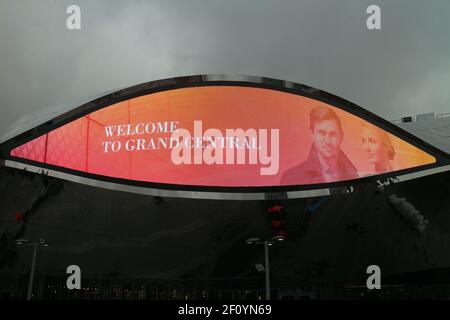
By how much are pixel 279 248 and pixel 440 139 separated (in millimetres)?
19933

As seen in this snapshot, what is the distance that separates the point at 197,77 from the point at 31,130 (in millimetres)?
13785

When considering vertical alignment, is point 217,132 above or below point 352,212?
above

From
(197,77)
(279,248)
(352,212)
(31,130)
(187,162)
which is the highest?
(197,77)

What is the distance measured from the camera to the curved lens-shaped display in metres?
35.6

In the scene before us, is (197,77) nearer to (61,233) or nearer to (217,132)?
(217,132)

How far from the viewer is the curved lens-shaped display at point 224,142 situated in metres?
35.6

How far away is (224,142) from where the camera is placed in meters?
36.1

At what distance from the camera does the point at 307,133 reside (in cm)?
3694

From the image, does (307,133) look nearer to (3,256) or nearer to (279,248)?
(279,248)
